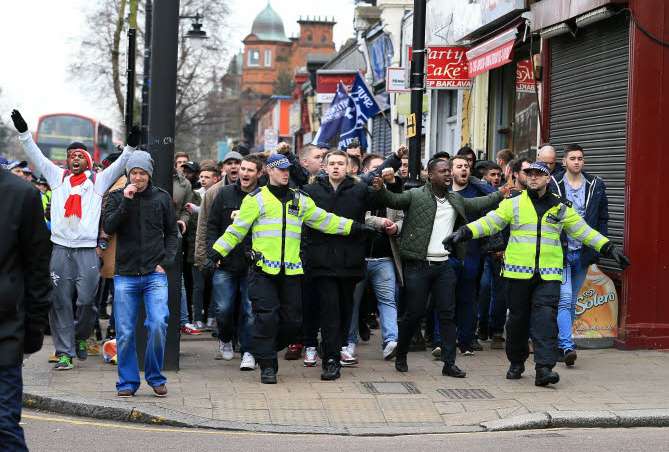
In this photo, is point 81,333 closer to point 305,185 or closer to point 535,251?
point 305,185

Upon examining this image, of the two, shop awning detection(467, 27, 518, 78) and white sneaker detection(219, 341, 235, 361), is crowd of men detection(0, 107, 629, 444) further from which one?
shop awning detection(467, 27, 518, 78)

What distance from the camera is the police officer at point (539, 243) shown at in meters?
9.98

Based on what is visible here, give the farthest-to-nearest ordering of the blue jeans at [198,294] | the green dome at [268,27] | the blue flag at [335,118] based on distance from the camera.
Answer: the green dome at [268,27], the blue flag at [335,118], the blue jeans at [198,294]

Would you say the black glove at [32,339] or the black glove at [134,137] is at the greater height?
the black glove at [134,137]

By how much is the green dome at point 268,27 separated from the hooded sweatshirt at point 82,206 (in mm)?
143878

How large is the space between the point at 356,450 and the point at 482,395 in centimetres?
218

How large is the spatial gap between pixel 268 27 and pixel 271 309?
147441mm

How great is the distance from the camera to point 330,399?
9523 millimetres

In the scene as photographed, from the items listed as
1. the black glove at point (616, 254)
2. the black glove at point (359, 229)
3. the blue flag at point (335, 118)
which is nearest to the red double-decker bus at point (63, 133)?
the blue flag at point (335, 118)

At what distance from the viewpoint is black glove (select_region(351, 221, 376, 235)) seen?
10.2 metres

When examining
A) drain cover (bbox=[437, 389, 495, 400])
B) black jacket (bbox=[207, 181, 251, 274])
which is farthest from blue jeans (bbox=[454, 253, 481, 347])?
black jacket (bbox=[207, 181, 251, 274])

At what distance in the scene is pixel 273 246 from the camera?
10.0m

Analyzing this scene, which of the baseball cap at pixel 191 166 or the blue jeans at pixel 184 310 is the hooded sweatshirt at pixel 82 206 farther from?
the baseball cap at pixel 191 166

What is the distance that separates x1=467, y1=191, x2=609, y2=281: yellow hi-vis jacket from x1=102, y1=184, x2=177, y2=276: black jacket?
2.54m
